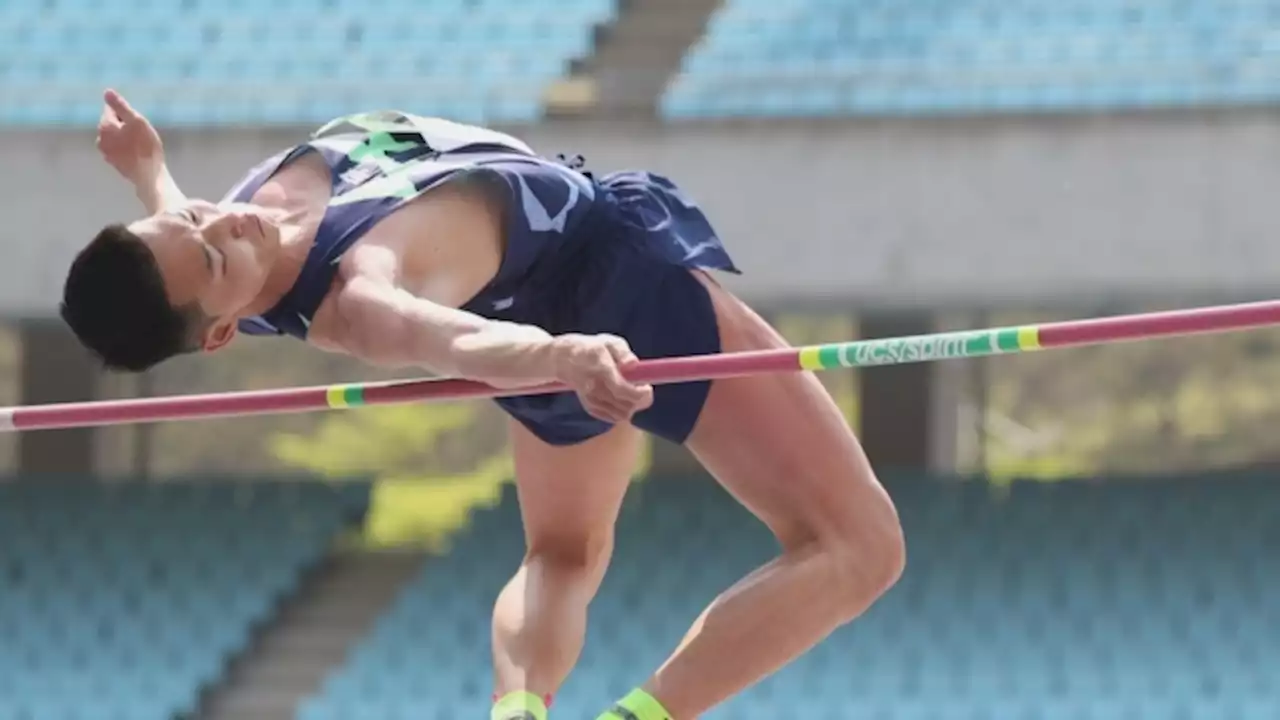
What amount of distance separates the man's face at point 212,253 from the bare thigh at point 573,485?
55cm

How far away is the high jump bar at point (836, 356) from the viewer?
2.43 m

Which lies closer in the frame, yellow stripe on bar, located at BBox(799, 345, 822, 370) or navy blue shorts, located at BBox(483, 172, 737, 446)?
yellow stripe on bar, located at BBox(799, 345, 822, 370)

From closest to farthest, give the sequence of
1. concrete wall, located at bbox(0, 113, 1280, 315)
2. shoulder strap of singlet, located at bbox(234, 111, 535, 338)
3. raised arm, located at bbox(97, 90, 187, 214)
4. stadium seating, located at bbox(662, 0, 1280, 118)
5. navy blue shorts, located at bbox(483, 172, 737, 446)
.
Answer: shoulder strap of singlet, located at bbox(234, 111, 535, 338), navy blue shorts, located at bbox(483, 172, 737, 446), raised arm, located at bbox(97, 90, 187, 214), concrete wall, located at bbox(0, 113, 1280, 315), stadium seating, located at bbox(662, 0, 1280, 118)

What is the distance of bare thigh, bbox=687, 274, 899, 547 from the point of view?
2.72 m

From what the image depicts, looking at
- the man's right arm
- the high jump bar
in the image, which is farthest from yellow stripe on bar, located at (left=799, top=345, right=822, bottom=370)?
the man's right arm

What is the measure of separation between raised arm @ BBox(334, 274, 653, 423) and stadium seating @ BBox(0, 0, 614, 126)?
4.23 meters

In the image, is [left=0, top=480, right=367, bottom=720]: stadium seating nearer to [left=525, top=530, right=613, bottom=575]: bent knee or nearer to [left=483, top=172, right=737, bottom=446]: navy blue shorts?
[left=525, top=530, right=613, bottom=575]: bent knee

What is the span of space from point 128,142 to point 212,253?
1.79 ft

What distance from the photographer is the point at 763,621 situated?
2732 mm

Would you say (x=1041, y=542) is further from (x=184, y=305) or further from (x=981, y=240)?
(x=184, y=305)

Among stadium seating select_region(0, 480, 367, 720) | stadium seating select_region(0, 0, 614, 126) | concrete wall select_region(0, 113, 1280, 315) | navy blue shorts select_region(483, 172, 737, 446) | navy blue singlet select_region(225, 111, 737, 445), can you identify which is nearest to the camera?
navy blue singlet select_region(225, 111, 737, 445)

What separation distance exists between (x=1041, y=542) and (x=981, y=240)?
1.83m

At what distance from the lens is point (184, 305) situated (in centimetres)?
242

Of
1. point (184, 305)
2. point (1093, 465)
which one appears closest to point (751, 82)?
Answer: point (184, 305)
